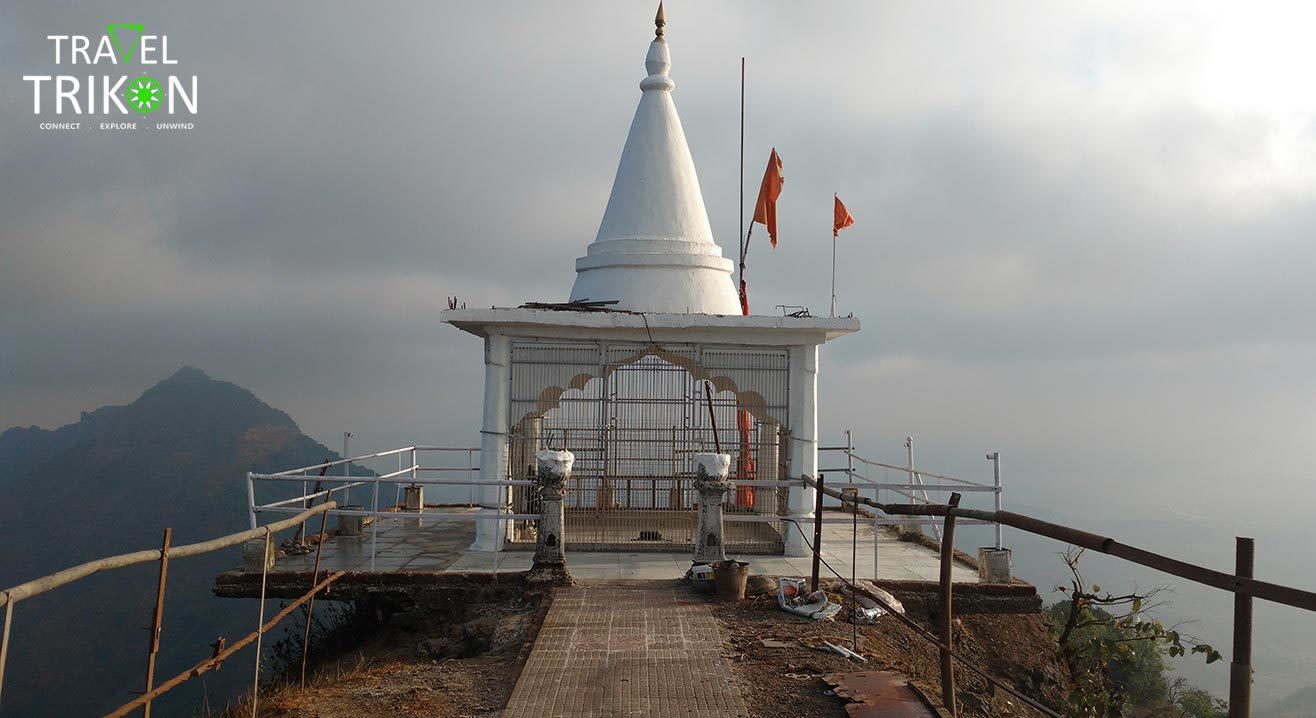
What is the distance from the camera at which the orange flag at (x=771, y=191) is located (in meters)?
17.5

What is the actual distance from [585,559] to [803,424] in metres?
3.83

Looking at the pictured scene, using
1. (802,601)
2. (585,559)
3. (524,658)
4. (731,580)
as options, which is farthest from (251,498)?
(802,601)

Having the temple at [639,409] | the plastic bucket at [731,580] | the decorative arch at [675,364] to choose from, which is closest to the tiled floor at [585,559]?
the temple at [639,409]

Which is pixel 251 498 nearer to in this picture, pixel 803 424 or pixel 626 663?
pixel 626 663

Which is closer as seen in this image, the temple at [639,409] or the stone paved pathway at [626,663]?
the stone paved pathway at [626,663]

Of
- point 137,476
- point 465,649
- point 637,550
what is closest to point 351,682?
point 465,649

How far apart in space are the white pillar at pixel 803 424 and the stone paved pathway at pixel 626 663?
443 cm

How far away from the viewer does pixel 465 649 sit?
10.8 m

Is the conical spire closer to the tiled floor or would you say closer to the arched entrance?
the arched entrance

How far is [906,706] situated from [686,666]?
1.95 meters

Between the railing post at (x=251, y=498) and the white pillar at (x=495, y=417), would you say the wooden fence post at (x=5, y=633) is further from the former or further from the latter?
the white pillar at (x=495, y=417)

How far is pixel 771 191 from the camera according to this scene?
1753 cm

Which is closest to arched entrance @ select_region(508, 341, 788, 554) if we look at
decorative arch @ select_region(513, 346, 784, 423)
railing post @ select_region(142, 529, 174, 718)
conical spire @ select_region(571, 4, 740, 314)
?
decorative arch @ select_region(513, 346, 784, 423)

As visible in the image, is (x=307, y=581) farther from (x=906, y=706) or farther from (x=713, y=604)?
(x=906, y=706)
